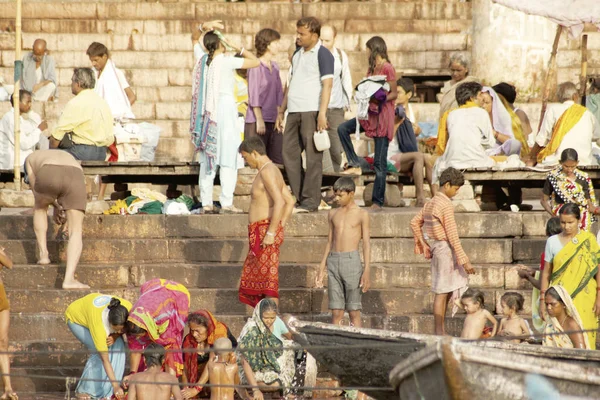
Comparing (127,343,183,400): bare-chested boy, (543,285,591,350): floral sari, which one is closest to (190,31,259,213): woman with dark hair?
(127,343,183,400): bare-chested boy

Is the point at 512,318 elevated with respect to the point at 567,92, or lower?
lower

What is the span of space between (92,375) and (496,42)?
26.4 feet

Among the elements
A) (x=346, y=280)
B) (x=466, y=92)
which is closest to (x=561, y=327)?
(x=346, y=280)

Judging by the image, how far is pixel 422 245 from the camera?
10.7m

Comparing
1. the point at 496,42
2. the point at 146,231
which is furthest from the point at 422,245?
the point at 496,42

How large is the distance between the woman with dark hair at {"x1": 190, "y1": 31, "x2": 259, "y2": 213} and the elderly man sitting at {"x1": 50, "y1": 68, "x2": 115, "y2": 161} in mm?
889

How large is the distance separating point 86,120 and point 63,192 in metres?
1.42

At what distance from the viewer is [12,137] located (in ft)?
50.0

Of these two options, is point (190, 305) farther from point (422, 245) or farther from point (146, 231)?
point (422, 245)

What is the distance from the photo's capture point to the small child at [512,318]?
1035cm

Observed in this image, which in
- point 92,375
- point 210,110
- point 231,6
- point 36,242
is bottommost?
point 92,375

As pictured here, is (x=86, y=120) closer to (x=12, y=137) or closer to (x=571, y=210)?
(x=12, y=137)

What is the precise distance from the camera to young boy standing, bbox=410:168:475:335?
1055 centimetres

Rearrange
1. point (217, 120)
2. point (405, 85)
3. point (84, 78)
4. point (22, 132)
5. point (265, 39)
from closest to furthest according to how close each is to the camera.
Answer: point (217, 120), point (84, 78), point (265, 39), point (405, 85), point (22, 132)
